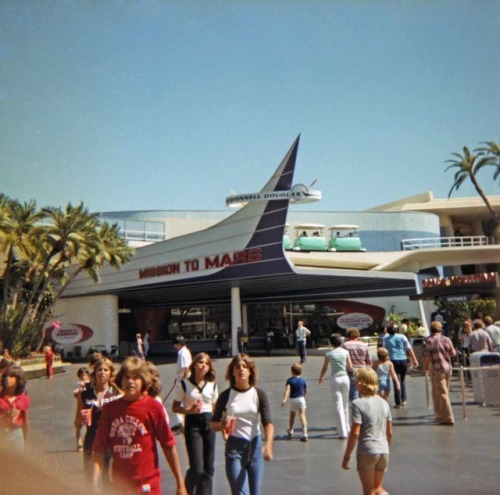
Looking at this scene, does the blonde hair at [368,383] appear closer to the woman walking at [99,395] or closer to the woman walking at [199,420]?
the woman walking at [199,420]

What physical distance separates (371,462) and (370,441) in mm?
165

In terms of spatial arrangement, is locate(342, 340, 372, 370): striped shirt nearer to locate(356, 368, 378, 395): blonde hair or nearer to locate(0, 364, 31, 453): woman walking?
locate(356, 368, 378, 395): blonde hair

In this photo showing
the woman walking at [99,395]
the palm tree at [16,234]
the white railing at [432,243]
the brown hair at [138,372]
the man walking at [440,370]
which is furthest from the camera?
the white railing at [432,243]

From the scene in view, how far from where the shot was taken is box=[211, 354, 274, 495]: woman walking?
5.81 meters

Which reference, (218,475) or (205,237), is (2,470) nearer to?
(218,475)

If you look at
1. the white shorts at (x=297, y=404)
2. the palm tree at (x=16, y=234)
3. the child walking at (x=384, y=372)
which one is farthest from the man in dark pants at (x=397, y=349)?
the palm tree at (x=16, y=234)

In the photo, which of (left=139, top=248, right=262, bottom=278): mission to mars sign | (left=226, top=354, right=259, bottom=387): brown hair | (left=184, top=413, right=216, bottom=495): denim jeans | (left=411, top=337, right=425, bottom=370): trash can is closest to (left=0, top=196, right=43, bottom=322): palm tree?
(left=139, top=248, right=262, bottom=278): mission to mars sign

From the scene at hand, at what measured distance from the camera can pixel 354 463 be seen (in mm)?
8539

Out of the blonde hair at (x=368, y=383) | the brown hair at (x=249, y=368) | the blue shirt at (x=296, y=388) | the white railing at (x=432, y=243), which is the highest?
the white railing at (x=432, y=243)

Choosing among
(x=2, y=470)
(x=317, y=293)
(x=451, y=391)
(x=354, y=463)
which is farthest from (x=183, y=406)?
(x=317, y=293)

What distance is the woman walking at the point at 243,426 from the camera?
5809 millimetres

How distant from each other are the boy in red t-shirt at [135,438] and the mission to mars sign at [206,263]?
96.4ft

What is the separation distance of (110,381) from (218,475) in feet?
6.45

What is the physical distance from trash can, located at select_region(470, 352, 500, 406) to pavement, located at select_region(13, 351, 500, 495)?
0.24 m
